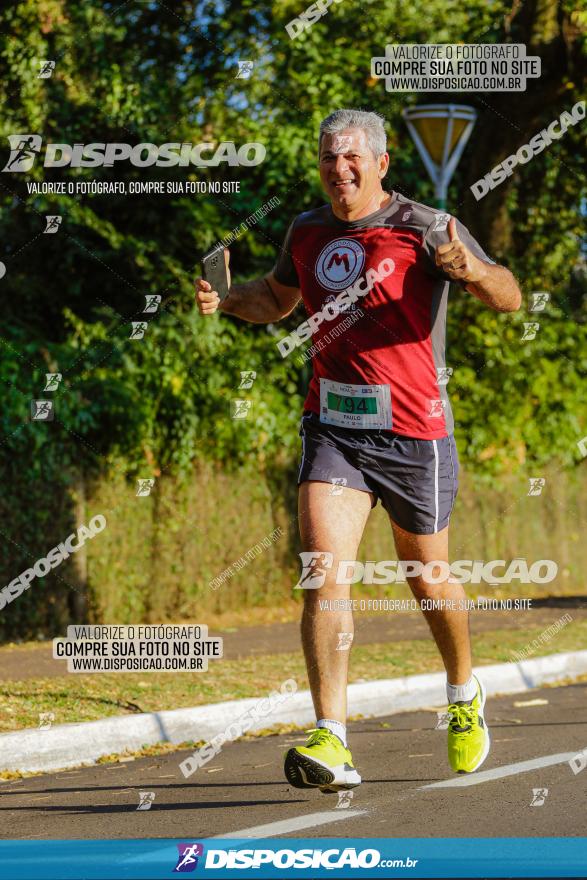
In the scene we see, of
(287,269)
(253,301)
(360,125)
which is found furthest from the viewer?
(253,301)

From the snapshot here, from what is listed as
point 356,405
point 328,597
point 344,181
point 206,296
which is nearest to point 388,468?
point 356,405

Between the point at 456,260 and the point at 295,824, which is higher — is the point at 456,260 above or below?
above

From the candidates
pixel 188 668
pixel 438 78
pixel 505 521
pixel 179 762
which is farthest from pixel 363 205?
pixel 505 521

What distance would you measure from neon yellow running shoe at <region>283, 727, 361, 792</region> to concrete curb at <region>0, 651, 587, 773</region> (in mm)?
2197

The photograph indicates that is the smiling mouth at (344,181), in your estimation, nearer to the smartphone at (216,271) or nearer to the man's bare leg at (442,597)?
the smartphone at (216,271)

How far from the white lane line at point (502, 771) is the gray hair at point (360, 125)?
237 centimetres

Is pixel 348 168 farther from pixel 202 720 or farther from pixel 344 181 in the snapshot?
pixel 202 720

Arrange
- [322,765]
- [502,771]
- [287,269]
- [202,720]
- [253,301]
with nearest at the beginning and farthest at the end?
[322,765], [287,269], [253,301], [502,771], [202,720]

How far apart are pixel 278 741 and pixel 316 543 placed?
106 inches

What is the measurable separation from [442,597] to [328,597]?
492 mm

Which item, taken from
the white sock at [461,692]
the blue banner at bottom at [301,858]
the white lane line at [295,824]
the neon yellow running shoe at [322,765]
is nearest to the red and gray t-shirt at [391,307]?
the white sock at [461,692]

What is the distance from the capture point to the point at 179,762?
21.2ft

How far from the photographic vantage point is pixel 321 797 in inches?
200

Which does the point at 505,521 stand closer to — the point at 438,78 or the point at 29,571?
the point at 438,78
